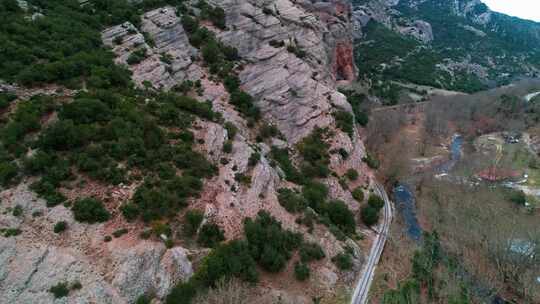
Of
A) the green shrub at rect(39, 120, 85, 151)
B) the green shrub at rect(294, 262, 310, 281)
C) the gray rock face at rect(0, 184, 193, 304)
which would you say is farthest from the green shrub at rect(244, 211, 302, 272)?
the green shrub at rect(39, 120, 85, 151)

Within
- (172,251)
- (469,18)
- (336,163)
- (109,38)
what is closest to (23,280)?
(172,251)

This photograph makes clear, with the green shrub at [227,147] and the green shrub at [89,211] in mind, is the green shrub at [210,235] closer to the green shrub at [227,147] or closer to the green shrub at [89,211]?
the green shrub at [89,211]

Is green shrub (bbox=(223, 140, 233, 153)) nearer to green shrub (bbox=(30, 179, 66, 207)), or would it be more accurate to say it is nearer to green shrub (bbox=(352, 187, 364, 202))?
green shrub (bbox=(30, 179, 66, 207))

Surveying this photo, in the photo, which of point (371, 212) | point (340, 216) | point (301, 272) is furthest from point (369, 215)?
point (301, 272)

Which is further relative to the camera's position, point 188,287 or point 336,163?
point 336,163

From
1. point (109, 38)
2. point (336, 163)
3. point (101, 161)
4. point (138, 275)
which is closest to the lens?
point (138, 275)

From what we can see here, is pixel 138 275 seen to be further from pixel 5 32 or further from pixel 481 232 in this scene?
pixel 481 232
